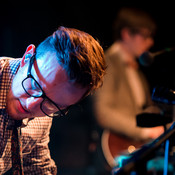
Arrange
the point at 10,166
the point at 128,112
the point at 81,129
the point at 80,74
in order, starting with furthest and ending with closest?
1. the point at 128,112
2. the point at 81,129
3. the point at 10,166
4. the point at 80,74

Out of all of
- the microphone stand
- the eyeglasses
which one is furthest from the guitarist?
the microphone stand

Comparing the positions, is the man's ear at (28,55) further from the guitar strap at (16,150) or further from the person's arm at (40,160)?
the person's arm at (40,160)

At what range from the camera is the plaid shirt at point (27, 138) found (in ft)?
3.00

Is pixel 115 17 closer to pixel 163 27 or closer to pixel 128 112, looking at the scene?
pixel 163 27

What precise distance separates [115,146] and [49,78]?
141cm

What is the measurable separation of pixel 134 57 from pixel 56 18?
122cm

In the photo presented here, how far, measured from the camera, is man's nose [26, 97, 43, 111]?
864 millimetres

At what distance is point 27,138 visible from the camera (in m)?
1.02

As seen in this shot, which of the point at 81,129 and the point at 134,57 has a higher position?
the point at 134,57

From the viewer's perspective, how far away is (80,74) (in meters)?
0.82

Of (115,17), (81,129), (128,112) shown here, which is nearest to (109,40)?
(115,17)

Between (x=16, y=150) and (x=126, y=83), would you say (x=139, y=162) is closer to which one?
(x=16, y=150)

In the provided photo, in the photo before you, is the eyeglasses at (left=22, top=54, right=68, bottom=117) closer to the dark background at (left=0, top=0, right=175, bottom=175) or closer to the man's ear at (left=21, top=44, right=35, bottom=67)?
the man's ear at (left=21, top=44, right=35, bottom=67)

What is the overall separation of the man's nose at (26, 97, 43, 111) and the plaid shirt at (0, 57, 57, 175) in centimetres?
10
